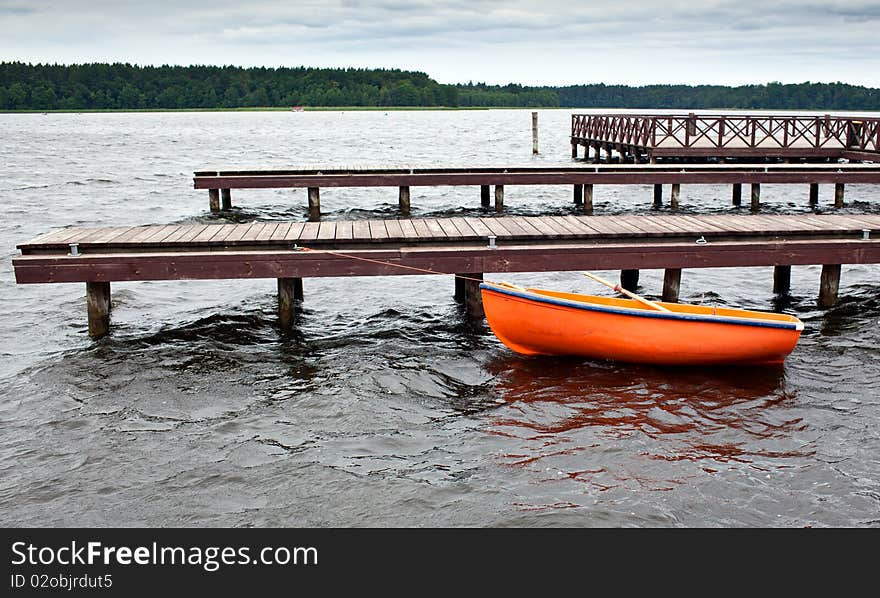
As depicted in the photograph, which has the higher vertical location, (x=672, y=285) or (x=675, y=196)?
(x=675, y=196)

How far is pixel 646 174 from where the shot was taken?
74.7ft

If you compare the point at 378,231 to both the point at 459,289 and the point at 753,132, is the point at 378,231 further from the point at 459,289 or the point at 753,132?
the point at 753,132

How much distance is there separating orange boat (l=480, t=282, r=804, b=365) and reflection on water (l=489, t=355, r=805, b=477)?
0.24 meters

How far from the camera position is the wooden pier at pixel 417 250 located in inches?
443

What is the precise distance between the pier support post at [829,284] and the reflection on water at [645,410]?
10.4ft

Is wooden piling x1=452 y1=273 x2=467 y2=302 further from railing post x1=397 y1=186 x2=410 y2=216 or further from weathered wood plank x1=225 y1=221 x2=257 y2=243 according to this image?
railing post x1=397 y1=186 x2=410 y2=216

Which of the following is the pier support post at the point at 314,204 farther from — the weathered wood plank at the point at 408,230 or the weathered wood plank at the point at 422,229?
the weathered wood plank at the point at 422,229

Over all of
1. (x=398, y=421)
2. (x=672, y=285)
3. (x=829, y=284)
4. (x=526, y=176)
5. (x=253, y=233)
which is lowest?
(x=398, y=421)

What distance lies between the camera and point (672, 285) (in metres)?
12.5

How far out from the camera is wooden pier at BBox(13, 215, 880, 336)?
1125 centimetres

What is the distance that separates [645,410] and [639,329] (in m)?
1.29

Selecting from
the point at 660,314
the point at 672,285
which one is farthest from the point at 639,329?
the point at 672,285
